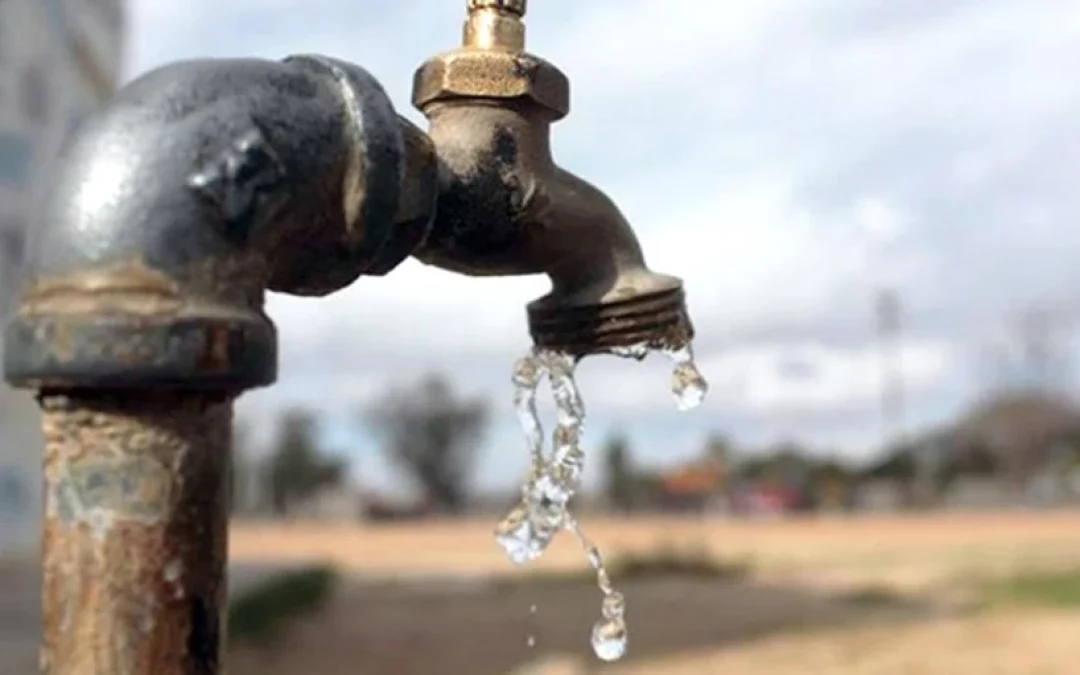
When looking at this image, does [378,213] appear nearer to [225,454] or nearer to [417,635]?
[225,454]

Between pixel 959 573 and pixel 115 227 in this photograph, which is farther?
pixel 959 573

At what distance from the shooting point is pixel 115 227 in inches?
34.3

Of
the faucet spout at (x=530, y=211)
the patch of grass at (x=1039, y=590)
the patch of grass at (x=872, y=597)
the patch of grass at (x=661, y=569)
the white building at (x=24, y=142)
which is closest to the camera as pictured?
the faucet spout at (x=530, y=211)

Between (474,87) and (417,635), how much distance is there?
8572 mm

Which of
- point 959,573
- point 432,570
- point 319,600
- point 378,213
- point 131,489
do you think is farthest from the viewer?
point 432,570

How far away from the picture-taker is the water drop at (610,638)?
4.26ft

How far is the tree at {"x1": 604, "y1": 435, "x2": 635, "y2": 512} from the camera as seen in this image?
47.8 m

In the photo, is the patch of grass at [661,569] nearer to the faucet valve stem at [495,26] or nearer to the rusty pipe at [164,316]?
the faucet valve stem at [495,26]

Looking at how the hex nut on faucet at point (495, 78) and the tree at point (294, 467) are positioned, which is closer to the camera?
the hex nut on faucet at point (495, 78)

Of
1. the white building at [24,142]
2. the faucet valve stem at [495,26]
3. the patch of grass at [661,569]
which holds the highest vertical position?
the white building at [24,142]

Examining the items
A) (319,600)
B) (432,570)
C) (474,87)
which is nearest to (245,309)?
(474,87)

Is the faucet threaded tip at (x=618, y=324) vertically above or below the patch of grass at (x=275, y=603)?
above

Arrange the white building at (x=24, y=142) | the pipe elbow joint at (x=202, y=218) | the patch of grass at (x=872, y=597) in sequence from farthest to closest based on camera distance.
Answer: the patch of grass at (x=872, y=597) → the white building at (x=24, y=142) → the pipe elbow joint at (x=202, y=218)

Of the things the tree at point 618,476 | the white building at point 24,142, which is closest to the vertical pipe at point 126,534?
the white building at point 24,142
